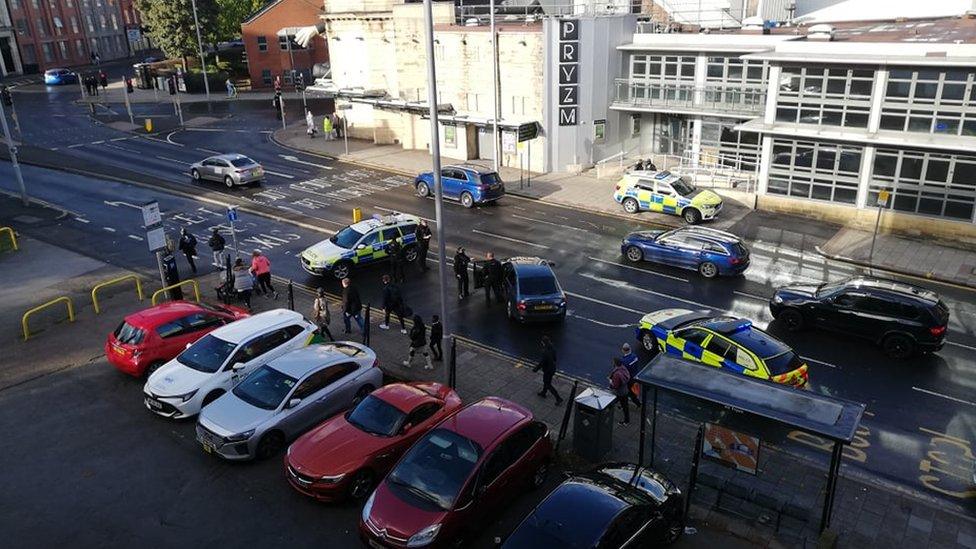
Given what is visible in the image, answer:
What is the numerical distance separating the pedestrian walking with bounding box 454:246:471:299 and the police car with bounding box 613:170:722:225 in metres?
11.2

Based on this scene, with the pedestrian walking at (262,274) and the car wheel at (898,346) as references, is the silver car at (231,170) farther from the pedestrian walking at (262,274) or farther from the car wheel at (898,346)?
the car wheel at (898,346)

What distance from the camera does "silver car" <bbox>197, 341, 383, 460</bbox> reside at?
543 inches

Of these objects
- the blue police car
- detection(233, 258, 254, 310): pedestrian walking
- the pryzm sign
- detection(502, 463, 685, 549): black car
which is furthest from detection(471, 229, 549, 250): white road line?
detection(502, 463, 685, 549): black car

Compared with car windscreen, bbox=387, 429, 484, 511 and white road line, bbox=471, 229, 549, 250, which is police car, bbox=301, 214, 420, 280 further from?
car windscreen, bbox=387, 429, 484, 511

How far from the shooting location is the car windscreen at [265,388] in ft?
47.1

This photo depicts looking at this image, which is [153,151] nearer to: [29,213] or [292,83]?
[29,213]

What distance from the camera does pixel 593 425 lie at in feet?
44.8

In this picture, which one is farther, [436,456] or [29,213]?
[29,213]

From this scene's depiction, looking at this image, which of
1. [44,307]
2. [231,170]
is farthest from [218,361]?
[231,170]

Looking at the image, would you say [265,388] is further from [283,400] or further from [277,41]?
[277,41]

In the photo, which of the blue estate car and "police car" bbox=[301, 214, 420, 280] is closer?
the blue estate car

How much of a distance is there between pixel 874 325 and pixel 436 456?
12718 millimetres

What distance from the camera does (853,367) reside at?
17.8m

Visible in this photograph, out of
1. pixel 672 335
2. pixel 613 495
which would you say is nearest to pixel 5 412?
pixel 613 495
